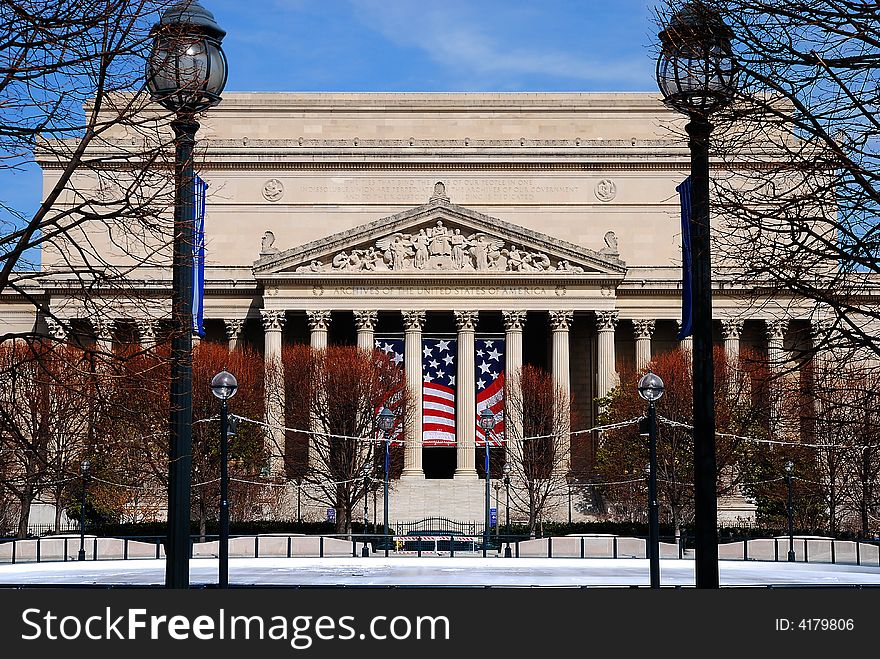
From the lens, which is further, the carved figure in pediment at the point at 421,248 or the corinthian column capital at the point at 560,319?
the corinthian column capital at the point at 560,319

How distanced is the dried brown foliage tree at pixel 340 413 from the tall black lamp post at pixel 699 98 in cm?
5833

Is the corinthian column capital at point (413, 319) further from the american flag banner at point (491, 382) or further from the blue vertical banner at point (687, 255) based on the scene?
the blue vertical banner at point (687, 255)

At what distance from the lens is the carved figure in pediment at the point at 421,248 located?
94.8 m

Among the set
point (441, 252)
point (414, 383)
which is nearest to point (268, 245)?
point (441, 252)

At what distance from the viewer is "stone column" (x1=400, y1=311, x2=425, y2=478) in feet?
297

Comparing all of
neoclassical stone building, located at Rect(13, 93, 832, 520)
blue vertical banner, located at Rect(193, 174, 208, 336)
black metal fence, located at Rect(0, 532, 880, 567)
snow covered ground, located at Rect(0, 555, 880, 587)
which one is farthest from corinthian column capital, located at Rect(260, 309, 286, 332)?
blue vertical banner, located at Rect(193, 174, 208, 336)

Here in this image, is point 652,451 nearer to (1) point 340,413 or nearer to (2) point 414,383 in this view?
(1) point 340,413

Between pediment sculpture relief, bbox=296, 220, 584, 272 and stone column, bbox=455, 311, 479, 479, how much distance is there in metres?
3.98

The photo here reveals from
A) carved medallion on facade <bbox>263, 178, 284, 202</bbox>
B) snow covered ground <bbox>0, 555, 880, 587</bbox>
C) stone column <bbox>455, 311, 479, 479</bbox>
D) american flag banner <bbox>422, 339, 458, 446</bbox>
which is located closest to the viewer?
snow covered ground <bbox>0, 555, 880, 587</bbox>

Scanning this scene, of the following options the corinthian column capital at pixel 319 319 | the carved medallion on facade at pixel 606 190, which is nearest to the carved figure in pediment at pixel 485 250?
the corinthian column capital at pixel 319 319

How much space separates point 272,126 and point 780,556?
220 ft

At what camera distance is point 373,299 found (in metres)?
94.9

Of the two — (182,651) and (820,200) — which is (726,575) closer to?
(820,200)

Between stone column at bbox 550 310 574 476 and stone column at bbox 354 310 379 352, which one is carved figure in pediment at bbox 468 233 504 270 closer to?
stone column at bbox 550 310 574 476
